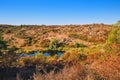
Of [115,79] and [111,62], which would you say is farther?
[111,62]

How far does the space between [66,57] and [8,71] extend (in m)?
7.55

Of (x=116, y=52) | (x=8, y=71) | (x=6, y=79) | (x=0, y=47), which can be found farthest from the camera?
(x=0, y=47)

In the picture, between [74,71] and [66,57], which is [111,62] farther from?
[66,57]

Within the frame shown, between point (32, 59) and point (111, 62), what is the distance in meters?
11.2

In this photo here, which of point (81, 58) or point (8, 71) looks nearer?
point (8, 71)

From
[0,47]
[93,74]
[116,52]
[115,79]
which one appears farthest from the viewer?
[0,47]

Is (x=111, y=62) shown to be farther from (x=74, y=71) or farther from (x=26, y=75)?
(x=26, y=75)

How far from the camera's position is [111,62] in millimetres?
9461

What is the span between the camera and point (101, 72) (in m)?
9.10

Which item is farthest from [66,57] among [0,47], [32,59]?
[0,47]

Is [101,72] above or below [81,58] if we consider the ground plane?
above

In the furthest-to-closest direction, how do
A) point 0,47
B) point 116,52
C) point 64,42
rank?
point 64,42
point 0,47
point 116,52

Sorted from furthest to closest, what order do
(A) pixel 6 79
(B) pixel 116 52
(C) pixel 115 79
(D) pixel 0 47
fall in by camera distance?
1. (D) pixel 0 47
2. (A) pixel 6 79
3. (B) pixel 116 52
4. (C) pixel 115 79

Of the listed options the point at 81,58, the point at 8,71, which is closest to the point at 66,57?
the point at 81,58
